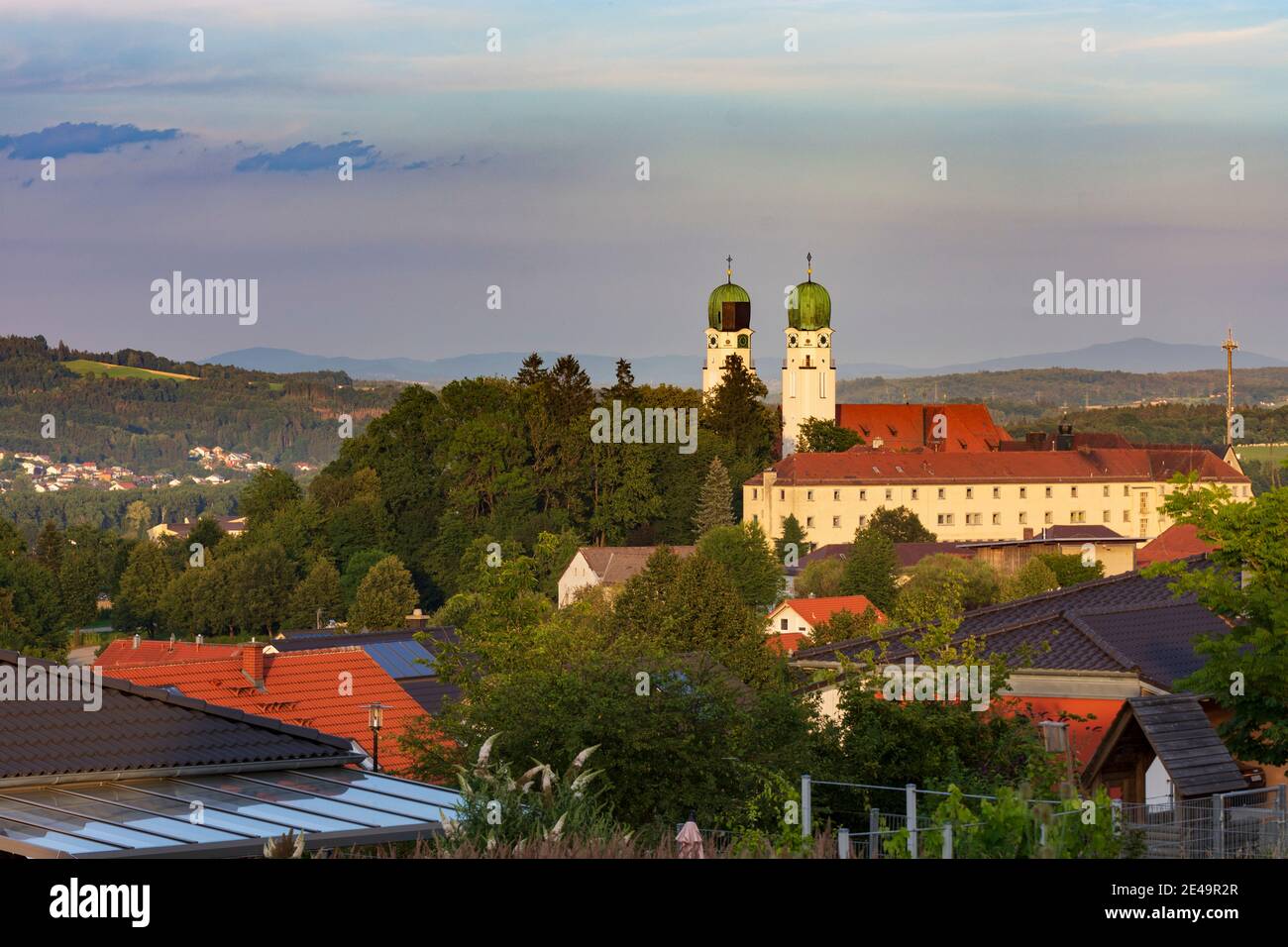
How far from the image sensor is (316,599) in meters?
118

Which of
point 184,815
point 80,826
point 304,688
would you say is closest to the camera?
point 80,826

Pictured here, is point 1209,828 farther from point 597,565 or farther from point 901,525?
point 901,525

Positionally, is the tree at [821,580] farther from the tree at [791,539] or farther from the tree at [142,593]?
the tree at [142,593]

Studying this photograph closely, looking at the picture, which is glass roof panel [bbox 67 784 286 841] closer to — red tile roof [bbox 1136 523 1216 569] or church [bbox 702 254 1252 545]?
red tile roof [bbox 1136 523 1216 569]

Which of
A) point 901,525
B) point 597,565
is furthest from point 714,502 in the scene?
point 901,525

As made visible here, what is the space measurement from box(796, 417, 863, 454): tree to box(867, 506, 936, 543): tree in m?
18.2

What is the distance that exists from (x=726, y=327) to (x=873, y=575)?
8972cm

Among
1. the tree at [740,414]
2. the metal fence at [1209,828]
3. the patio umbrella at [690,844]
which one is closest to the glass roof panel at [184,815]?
the patio umbrella at [690,844]

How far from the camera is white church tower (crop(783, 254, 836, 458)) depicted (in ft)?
583

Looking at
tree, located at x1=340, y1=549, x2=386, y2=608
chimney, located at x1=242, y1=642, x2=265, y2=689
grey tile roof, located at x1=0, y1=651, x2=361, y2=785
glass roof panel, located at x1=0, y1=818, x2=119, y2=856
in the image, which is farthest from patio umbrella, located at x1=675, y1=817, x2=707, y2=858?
tree, located at x1=340, y1=549, x2=386, y2=608

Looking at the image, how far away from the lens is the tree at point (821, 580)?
342 ft

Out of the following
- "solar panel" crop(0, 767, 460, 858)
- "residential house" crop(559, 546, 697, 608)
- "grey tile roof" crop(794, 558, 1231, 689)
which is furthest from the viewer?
"residential house" crop(559, 546, 697, 608)

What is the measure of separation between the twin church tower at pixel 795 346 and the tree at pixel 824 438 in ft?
37.5
